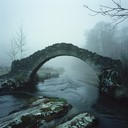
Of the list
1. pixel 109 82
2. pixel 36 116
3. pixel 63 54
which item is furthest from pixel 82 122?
pixel 63 54

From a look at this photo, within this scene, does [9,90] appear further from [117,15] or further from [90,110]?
[117,15]

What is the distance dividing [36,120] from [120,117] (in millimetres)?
4874

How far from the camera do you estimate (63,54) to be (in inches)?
725

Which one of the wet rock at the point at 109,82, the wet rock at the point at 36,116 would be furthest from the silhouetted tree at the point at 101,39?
the wet rock at the point at 36,116

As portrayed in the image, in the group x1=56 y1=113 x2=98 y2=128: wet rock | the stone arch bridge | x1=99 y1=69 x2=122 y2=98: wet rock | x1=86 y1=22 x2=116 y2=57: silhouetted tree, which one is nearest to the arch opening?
the stone arch bridge

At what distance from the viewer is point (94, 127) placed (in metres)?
8.69

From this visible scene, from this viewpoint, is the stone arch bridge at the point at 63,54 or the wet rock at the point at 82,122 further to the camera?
the stone arch bridge at the point at 63,54

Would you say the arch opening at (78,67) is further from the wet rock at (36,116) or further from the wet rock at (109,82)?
the wet rock at (36,116)

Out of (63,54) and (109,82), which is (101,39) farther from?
(109,82)

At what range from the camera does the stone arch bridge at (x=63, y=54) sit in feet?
54.3

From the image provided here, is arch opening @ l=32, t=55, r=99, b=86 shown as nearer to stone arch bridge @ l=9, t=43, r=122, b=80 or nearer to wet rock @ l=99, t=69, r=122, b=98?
stone arch bridge @ l=9, t=43, r=122, b=80

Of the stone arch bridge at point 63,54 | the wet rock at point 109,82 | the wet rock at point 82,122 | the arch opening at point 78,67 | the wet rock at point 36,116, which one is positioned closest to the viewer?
the wet rock at point 82,122

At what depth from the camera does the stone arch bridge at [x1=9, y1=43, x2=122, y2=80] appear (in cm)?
1656

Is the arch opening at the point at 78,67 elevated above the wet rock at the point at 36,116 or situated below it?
above
